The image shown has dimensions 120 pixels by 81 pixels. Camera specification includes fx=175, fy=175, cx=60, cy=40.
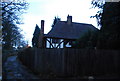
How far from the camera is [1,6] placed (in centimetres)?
1775

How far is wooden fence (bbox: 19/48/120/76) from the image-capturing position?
11.2 metres

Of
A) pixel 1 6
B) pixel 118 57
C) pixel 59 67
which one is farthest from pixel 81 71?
pixel 1 6

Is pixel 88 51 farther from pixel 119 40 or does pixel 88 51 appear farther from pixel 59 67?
pixel 119 40

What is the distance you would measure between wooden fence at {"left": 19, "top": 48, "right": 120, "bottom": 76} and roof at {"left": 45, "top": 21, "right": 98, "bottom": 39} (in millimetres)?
16780

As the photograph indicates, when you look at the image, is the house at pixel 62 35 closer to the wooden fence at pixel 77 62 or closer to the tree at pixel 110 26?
the tree at pixel 110 26

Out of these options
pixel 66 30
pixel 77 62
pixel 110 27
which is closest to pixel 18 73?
pixel 77 62

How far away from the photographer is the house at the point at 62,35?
29469mm

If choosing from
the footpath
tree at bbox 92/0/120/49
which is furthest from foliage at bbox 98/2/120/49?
the footpath

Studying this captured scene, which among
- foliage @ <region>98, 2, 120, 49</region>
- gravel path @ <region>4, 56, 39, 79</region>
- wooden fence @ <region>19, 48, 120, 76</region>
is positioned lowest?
gravel path @ <region>4, 56, 39, 79</region>

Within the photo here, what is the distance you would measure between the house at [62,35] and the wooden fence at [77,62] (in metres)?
16.8

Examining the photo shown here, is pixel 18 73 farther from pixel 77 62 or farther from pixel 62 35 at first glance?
pixel 62 35

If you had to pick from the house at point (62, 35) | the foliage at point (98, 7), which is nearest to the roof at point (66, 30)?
the house at point (62, 35)

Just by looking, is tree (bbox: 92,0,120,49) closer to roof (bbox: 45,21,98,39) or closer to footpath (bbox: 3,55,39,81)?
footpath (bbox: 3,55,39,81)

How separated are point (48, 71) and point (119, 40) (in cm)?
586
